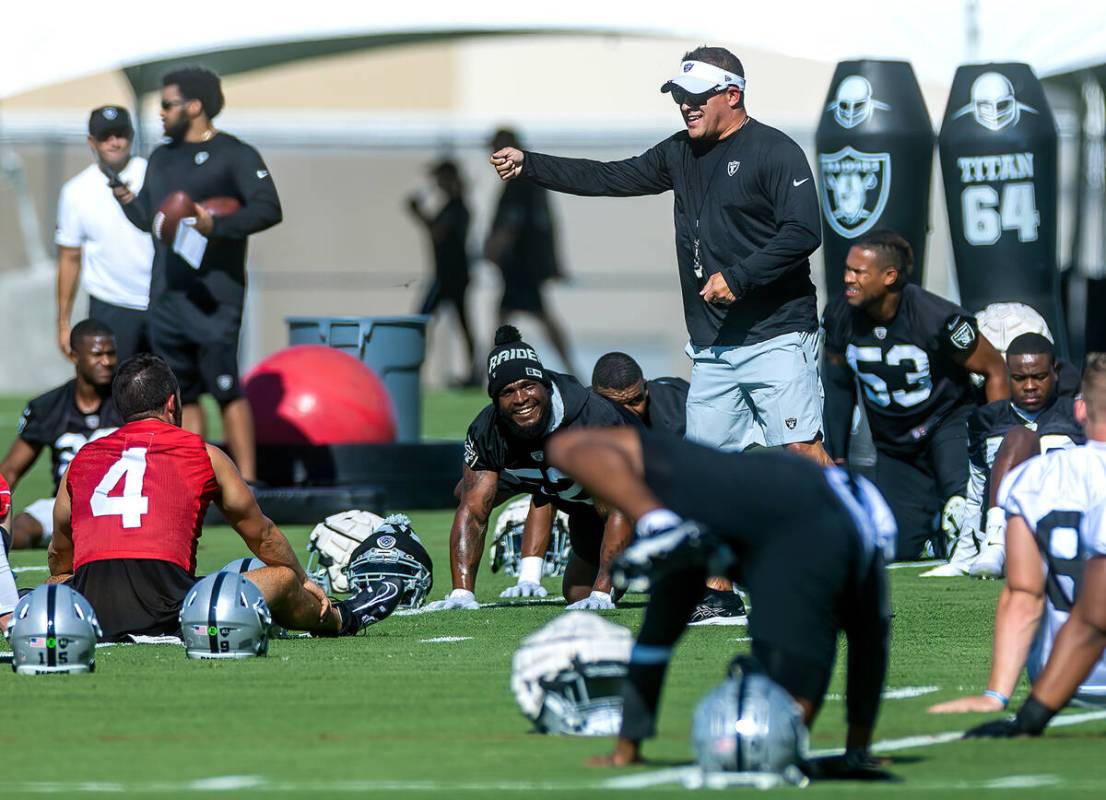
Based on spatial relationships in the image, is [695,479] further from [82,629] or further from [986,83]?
[986,83]

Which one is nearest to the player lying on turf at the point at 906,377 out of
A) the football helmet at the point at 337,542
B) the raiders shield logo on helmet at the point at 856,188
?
the raiders shield logo on helmet at the point at 856,188

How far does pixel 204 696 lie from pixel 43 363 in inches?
752

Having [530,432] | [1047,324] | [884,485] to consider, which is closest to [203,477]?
[530,432]

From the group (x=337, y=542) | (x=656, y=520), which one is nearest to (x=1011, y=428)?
(x=337, y=542)

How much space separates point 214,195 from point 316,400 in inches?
71.7

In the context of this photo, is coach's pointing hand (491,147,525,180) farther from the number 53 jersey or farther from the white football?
the white football

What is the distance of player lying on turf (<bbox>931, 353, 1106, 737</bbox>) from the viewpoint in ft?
21.2

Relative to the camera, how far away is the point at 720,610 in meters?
9.54

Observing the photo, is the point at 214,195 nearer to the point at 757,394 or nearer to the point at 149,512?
the point at 757,394

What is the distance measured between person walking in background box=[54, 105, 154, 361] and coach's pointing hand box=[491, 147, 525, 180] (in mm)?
4548

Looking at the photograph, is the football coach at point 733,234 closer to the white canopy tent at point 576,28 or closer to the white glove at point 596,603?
the white glove at point 596,603

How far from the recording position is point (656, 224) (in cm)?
2719

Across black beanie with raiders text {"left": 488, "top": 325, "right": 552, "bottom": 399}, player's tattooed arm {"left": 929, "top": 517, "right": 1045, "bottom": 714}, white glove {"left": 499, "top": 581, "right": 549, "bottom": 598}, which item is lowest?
white glove {"left": 499, "top": 581, "right": 549, "bottom": 598}

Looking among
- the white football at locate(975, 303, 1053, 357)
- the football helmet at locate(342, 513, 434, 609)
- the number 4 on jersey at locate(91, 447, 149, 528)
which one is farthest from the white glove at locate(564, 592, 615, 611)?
the white football at locate(975, 303, 1053, 357)
